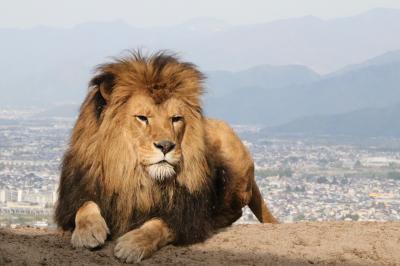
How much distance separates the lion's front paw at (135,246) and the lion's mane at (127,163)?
0.22 m

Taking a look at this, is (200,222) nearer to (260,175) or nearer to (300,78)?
(260,175)

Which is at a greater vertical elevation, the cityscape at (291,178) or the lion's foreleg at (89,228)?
the lion's foreleg at (89,228)

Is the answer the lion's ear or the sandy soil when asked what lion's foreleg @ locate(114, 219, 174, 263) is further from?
the lion's ear

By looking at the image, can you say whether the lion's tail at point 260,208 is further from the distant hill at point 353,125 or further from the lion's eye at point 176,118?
the distant hill at point 353,125

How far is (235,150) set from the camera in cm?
648

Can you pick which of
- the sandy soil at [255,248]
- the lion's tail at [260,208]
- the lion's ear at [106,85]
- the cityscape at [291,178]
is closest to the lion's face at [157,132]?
the lion's ear at [106,85]

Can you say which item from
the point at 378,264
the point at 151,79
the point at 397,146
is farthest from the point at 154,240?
the point at 397,146

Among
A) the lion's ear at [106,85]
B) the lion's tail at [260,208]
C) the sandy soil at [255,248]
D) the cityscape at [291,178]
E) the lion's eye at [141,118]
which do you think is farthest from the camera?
the cityscape at [291,178]

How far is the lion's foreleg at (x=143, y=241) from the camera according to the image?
15.6 feet

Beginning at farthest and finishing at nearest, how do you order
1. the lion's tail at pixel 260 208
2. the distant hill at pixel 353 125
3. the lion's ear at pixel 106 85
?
the distant hill at pixel 353 125 → the lion's tail at pixel 260 208 → the lion's ear at pixel 106 85

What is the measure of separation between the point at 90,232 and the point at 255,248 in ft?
3.38

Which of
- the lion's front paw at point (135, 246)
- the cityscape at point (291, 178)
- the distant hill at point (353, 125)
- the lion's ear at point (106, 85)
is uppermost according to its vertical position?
the lion's ear at point (106, 85)

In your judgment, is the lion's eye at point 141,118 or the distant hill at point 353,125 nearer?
the lion's eye at point 141,118

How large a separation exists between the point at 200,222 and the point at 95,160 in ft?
2.48
